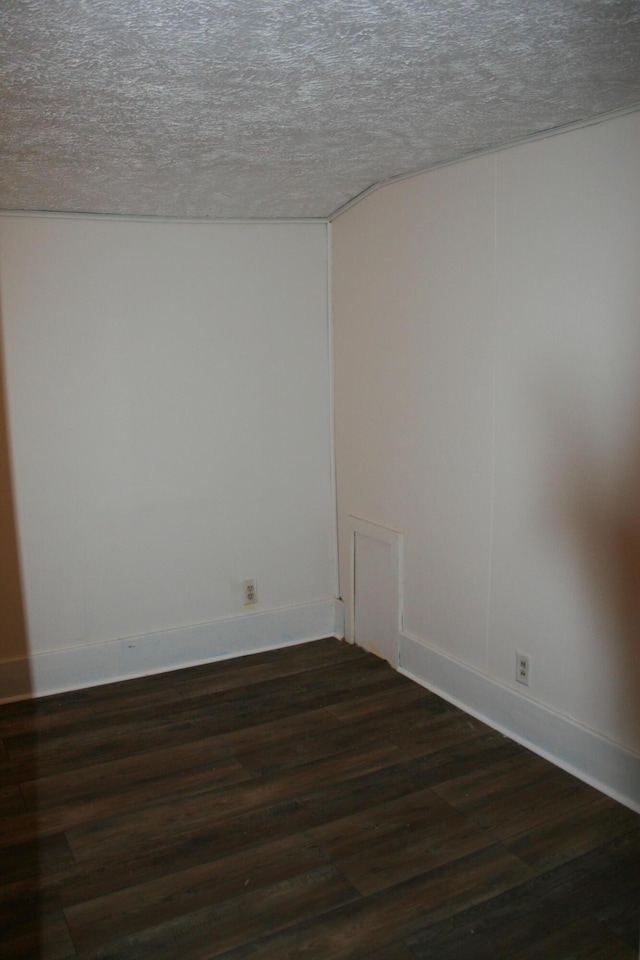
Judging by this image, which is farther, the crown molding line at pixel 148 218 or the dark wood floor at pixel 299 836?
the crown molding line at pixel 148 218

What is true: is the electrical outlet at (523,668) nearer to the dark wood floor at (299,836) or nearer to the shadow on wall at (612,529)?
the dark wood floor at (299,836)

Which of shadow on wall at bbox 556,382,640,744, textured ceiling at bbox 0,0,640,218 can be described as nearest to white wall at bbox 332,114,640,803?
shadow on wall at bbox 556,382,640,744

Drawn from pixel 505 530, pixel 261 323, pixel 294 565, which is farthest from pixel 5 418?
pixel 505 530

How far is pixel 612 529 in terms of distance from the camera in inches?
95.5

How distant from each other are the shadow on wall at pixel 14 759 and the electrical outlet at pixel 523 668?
1.73 meters

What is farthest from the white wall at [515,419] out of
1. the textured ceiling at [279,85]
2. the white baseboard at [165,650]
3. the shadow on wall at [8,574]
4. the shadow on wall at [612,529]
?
the shadow on wall at [8,574]

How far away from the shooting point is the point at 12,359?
3299mm

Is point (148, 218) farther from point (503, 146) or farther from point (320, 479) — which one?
point (503, 146)

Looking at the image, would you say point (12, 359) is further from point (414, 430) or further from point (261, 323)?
point (414, 430)

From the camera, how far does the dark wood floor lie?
1968 mm

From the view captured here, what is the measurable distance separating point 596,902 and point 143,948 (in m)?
1.18

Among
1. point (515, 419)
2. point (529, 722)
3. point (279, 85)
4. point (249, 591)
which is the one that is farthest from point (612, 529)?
point (249, 591)

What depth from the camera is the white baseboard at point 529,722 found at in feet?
8.09

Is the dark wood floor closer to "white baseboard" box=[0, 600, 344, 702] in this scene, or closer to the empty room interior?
the empty room interior
